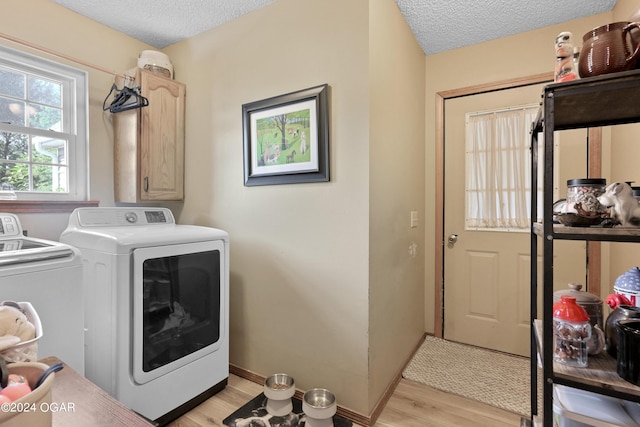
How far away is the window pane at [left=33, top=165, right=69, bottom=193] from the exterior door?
9.83ft

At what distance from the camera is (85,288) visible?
1.70 m

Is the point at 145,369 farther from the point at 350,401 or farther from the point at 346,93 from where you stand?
the point at 346,93

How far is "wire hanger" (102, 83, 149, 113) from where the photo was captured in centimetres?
220

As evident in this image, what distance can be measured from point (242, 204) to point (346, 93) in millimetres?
1036

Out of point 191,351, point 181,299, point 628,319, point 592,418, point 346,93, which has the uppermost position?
point 346,93

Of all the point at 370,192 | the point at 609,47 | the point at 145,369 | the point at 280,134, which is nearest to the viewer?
the point at 609,47

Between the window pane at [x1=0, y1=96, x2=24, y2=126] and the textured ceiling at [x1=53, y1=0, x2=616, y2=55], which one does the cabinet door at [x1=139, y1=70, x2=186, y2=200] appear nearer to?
the textured ceiling at [x1=53, y1=0, x2=616, y2=55]

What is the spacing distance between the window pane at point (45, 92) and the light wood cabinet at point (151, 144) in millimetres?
346

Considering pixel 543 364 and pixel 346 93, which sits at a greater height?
pixel 346 93

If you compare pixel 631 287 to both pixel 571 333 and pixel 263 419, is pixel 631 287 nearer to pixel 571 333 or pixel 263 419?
pixel 571 333

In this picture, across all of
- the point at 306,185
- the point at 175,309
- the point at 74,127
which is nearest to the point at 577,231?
the point at 306,185

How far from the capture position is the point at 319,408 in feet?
5.48

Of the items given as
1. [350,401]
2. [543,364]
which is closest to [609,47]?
[543,364]

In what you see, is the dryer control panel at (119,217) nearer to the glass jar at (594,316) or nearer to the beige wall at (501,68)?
the beige wall at (501,68)
